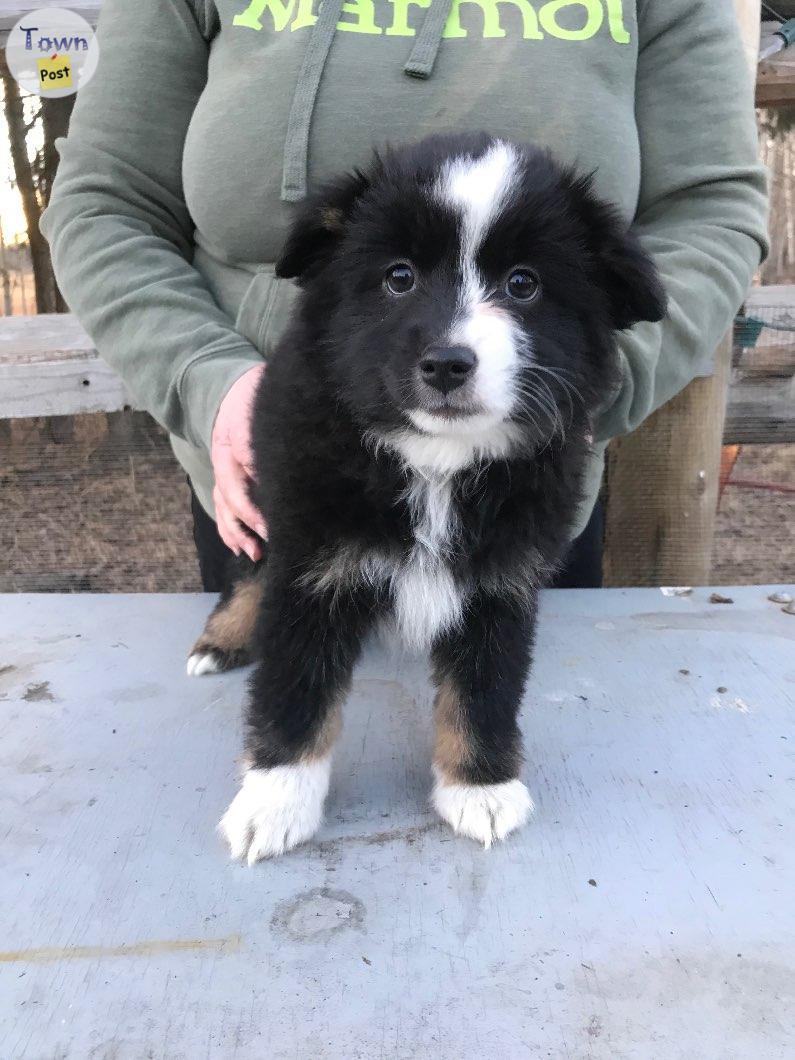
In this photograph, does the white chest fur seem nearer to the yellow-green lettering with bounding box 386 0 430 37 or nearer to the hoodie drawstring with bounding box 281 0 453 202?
the hoodie drawstring with bounding box 281 0 453 202

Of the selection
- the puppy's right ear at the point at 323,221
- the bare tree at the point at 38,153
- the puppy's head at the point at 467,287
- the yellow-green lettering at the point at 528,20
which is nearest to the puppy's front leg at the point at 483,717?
the puppy's head at the point at 467,287

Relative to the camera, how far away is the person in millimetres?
1906

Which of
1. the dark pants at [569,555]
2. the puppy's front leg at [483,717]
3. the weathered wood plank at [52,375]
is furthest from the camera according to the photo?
the weathered wood plank at [52,375]

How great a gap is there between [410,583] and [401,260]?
1.64ft

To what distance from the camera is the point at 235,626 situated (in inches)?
83.6

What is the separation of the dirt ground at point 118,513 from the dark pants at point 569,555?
0.72m

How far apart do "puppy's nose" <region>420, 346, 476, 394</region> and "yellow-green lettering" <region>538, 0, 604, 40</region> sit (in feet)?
3.85

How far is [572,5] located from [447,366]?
50.7 inches

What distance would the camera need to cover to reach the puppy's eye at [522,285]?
1.31m

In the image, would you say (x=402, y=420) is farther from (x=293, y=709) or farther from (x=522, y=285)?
(x=293, y=709)

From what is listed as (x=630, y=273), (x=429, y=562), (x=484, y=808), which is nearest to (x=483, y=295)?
(x=630, y=273)

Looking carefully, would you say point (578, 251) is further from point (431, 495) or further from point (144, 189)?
point (144, 189)

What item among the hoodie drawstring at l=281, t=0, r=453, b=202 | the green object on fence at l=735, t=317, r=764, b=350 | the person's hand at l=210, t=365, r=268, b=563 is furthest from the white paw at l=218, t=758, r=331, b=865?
the green object on fence at l=735, t=317, r=764, b=350

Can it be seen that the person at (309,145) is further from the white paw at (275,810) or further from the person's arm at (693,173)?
the white paw at (275,810)
